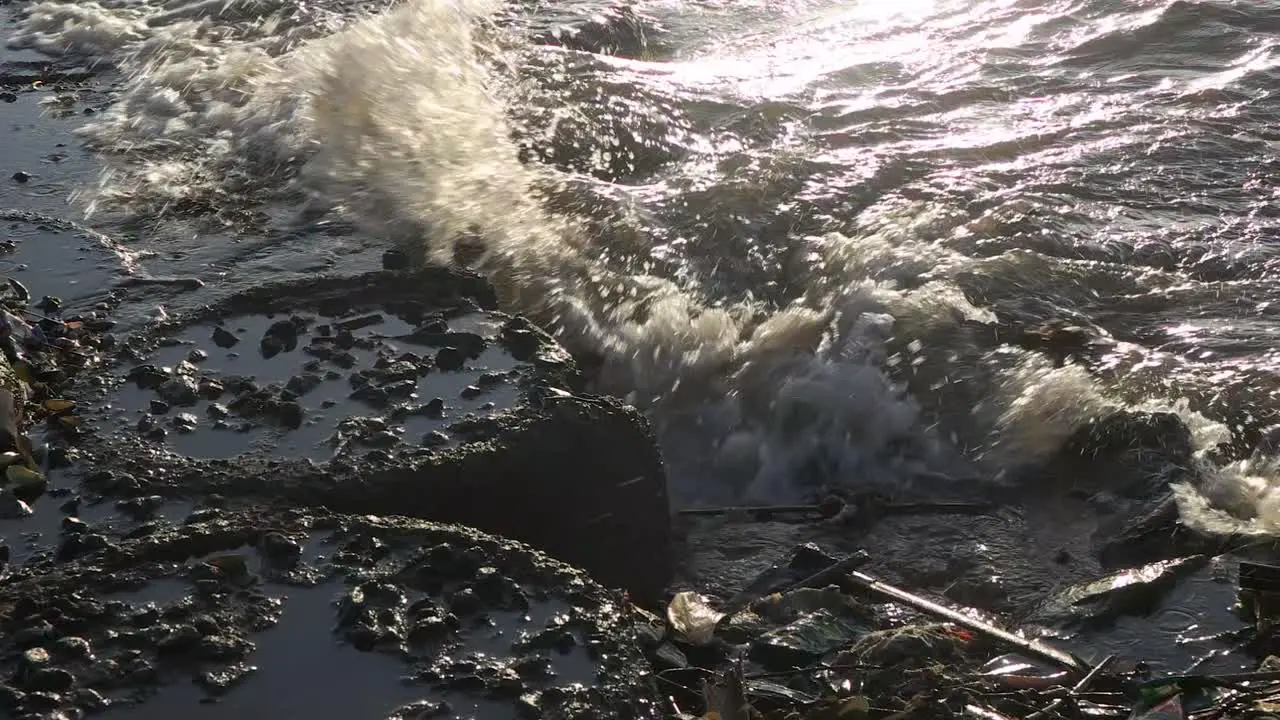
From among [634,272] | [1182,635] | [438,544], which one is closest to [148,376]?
[438,544]

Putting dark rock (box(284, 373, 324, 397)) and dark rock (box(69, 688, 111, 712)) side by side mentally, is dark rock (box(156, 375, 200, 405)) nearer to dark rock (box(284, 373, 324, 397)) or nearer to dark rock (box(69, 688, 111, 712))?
dark rock (box(284, 373, 324, 397))

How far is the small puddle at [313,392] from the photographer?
3.18m

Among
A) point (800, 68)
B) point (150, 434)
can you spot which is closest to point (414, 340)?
point (150, 434)

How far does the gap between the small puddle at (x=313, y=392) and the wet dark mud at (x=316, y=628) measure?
1.43ft

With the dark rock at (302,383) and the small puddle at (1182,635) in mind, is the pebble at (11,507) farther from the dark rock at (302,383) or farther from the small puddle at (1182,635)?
the small puddle at (1182,635)

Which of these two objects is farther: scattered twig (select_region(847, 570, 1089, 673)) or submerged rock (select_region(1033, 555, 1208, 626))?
submerged rock (select_region(1033, 555, 1208, 626))

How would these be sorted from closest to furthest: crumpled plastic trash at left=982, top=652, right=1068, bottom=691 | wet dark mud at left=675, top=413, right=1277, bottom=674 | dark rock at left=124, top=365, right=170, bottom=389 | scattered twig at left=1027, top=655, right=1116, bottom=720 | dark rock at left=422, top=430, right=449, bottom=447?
scattered twig at left=1027, top=655, right=1116, bottom=720 < crumpled plastic trash at left=982, top=652, right=1068, bottom=691 < wet dark mud at left=675, top=413, right=1277, bottom=674 < dark rock at left=422, top=430, right=449, bottom=447 < dark rock at left=124, top=365, right=170, bottom=389

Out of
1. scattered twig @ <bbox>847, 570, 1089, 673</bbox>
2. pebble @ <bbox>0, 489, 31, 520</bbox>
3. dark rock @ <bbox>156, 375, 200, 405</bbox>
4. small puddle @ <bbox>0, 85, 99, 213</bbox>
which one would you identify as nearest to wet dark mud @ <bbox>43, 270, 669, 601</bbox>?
dark rock @ <bbox>156, 375, 200, 405</bbox>

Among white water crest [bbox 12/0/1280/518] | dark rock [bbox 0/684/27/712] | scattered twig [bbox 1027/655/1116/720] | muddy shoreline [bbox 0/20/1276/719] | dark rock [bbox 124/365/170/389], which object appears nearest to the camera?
dark rock [bbox 0/684/27/712]

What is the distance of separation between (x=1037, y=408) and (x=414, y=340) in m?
1.93

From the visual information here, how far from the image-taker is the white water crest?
13.0ft

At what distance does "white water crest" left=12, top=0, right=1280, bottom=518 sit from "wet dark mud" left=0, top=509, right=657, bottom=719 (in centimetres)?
131

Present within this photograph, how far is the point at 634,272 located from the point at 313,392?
165cm

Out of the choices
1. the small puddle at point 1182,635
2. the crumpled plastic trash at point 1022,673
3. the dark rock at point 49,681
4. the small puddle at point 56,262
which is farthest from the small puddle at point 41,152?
the small puddle at point 1182,635
